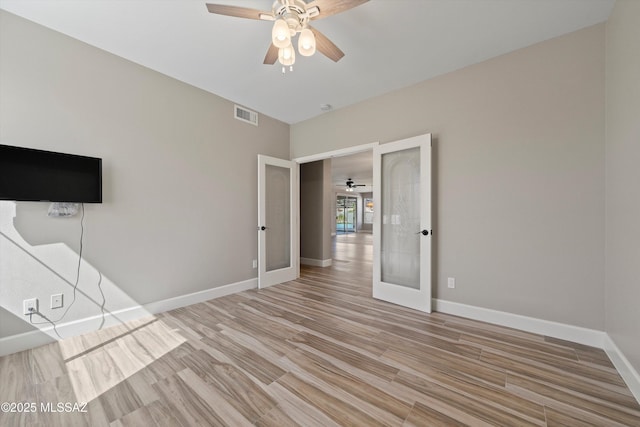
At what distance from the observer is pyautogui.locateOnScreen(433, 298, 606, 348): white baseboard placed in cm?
225

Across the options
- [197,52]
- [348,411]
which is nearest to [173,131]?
[197,52]

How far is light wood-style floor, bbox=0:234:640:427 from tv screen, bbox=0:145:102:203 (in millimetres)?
1414

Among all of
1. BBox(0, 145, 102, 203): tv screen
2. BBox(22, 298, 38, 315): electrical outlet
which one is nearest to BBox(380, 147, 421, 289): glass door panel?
BBox(0, 145, 102, 203): tv screen

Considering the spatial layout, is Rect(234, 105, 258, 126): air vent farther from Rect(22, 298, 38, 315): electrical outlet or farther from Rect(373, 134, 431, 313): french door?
Rect(22, 298, 38, 315): electrical outlet

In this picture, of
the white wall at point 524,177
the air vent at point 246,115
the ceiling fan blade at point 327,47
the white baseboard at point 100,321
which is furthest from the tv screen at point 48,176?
the white wall at point 524,177

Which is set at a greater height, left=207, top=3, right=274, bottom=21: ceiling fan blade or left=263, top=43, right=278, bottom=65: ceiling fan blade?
left=207, top=3, right=274, bottom=21: ceiling fan blade

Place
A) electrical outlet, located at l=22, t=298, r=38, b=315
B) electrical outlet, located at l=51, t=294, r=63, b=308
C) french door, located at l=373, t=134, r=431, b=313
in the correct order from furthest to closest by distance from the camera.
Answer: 1. french door, located at l=373, t=134, r=431, b=313
2. electrical outlet, located at l=51, t=294, r=63, b=308
3. electrical outlet, located at l=22, t=298, r=38, b=315

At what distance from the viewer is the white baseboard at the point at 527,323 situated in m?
2.25

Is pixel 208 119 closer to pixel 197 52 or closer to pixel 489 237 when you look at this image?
pixel 197 52

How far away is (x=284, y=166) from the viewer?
4.43 meters

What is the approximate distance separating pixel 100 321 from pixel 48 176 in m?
1.56

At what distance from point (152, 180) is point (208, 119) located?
3.90 feet

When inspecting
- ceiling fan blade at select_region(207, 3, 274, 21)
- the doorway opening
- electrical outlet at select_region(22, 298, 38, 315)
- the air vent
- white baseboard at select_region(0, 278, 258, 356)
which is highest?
the air vent

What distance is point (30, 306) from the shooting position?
86.6 inches
